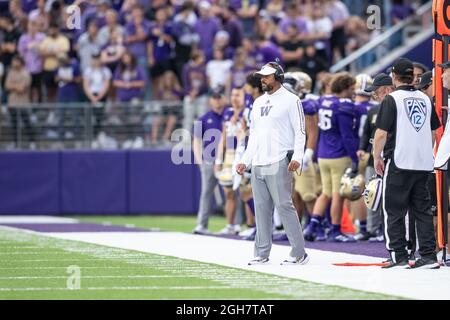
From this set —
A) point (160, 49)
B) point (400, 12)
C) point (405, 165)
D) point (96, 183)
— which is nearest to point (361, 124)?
point (405, 165)

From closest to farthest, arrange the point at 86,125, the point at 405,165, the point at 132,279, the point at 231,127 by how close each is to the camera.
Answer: the point at 132,279 < the point at 405,165 < the point at 231,127 < the point at 86,125

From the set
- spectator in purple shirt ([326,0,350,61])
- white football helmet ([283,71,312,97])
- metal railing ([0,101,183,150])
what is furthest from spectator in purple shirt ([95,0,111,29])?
white football helmet ([283,71,312,97])

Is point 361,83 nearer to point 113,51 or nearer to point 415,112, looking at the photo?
point 415,112

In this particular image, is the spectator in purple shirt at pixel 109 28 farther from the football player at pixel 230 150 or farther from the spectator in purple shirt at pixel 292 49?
the football player at pixel 230 150

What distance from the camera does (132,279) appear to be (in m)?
10.5

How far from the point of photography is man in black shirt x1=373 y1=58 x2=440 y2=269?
11297 millimetres

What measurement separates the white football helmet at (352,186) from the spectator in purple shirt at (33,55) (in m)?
9.59

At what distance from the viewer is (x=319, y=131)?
1558cm

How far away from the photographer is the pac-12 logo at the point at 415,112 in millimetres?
11312

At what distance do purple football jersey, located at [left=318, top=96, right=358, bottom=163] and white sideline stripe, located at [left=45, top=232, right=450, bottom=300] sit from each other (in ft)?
5.25

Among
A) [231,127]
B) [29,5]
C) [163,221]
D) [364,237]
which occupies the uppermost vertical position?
[29,5]

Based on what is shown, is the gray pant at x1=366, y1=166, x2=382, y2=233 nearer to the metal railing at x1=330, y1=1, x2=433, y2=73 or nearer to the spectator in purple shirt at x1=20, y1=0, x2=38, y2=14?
the metal railing at x1=330, y1=1, x2=433, y2=73

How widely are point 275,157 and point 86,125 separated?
1114 centimetres
